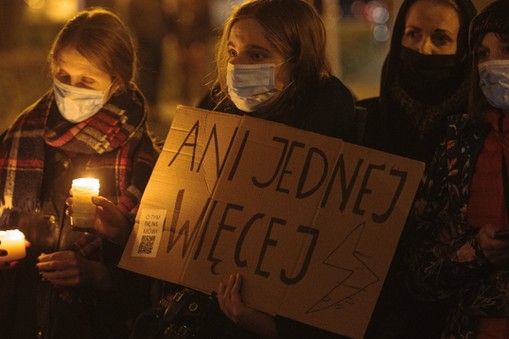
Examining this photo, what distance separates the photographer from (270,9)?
324 cm

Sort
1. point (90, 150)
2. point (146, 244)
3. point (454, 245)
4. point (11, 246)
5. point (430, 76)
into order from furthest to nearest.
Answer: point (430, 76)
point (90, 150)
point (11, 246)
point (146, 244)
point (454, 245)

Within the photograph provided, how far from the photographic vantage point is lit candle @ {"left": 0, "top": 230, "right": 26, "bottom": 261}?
10.9ft

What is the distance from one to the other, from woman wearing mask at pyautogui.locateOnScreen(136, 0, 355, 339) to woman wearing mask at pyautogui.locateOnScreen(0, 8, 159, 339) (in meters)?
0.36

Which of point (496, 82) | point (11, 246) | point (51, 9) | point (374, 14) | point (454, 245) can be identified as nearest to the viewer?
point (454, 245)

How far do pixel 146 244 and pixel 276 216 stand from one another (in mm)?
512

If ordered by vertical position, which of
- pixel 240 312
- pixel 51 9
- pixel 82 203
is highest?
pixel 51 9

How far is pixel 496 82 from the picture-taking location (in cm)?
295

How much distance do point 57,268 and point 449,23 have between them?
78.8 inches

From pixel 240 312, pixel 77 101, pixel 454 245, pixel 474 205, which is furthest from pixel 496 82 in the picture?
pixel 77 101

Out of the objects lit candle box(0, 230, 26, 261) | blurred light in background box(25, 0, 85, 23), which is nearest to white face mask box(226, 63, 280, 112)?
lit candle box(0, 230, 26, 261)

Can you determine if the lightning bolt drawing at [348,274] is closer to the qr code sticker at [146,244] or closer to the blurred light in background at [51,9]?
the qr code sticker at [146,244]

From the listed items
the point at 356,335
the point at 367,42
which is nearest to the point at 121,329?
the point at 356,335

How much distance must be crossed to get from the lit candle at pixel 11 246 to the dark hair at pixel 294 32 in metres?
1.14

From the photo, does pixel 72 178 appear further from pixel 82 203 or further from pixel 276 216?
pixel 276 216
